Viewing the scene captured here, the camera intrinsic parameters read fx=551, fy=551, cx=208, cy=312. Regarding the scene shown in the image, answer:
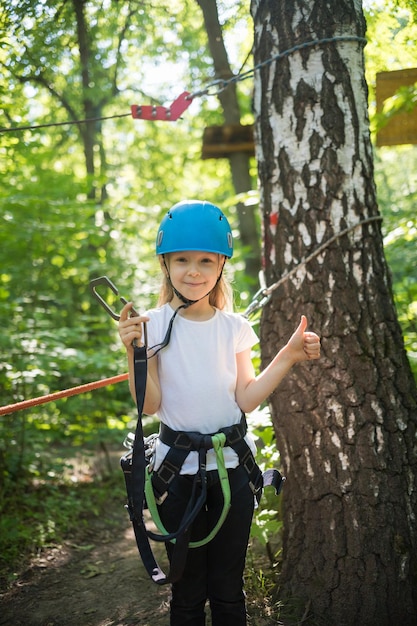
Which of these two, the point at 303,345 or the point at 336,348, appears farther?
the point at 336,348

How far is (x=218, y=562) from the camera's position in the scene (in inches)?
90.0

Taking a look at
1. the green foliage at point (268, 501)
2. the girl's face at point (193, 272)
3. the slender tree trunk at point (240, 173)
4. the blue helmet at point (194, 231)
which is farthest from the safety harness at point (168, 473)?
the slender tree trunk at point (240, 173)

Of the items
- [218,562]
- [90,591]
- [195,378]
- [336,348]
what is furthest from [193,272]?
[90,591]

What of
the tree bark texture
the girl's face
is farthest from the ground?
the girl's face

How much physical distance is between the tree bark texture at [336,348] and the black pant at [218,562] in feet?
2.18

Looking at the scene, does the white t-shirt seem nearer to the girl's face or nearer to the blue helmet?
the girl's face

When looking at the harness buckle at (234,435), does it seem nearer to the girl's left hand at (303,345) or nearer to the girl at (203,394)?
the girl at (203,394)

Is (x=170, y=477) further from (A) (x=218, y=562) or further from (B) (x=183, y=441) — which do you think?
(A) (x=218, y=562)

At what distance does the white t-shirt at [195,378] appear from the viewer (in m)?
2.22

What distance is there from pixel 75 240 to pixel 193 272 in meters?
5.42

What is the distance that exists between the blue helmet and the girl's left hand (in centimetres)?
44

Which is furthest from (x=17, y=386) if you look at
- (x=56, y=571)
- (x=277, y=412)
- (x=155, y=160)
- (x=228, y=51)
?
(x=155, y=160)

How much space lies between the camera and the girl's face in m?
2.25

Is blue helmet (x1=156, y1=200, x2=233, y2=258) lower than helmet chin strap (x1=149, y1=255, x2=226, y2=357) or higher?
higher
